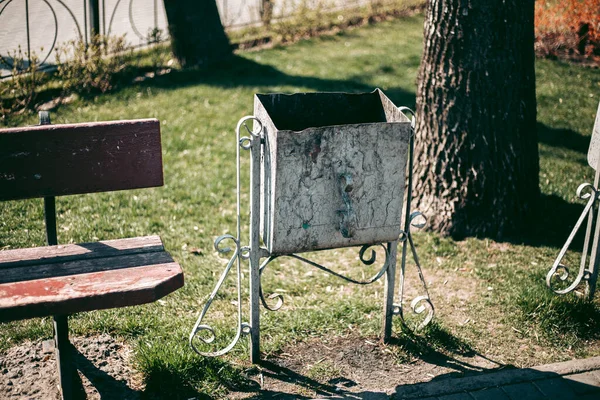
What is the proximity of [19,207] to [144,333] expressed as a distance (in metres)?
2.02

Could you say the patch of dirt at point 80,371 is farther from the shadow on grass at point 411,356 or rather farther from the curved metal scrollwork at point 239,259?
the shadow on grass at point 411,356

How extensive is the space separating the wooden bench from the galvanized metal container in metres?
0.62

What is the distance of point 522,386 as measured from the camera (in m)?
3.59

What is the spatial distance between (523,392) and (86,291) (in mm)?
2348

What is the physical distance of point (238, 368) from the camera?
368cm

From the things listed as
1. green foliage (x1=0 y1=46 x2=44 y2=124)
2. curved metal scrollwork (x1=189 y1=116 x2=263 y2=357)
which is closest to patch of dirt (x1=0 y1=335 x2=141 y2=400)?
curved metal scrollwork (x1=189 y1=116 x2=263 y2=357)

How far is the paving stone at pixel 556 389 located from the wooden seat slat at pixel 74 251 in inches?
87.4

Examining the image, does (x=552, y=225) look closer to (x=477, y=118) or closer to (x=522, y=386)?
(x=477, y=118)

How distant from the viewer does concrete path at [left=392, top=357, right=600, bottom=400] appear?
3500 mm

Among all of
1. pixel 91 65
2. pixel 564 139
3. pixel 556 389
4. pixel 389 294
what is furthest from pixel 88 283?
pixel 564 139

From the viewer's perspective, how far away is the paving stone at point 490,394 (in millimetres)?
3486

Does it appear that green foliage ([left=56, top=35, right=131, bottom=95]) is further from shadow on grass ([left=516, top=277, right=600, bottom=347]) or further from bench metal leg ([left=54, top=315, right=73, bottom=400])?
shadow on grass ([left=516, top=277, right=600, bottom=347])

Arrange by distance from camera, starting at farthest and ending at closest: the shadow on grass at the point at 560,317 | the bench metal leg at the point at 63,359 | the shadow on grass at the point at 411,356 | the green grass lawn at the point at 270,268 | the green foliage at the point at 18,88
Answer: the green foliage at the point at 18,88
the shadow on grass at the point at 560,317
the green grass lawn at the point at 270,268
the shadow on grass at the point at 411,356
the bench metal leg at the point at 63,359

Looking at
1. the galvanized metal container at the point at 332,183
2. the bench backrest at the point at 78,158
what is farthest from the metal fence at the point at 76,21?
the galvanized metal container at the point at 332,183
